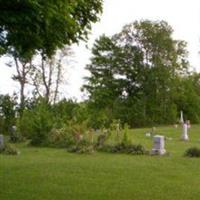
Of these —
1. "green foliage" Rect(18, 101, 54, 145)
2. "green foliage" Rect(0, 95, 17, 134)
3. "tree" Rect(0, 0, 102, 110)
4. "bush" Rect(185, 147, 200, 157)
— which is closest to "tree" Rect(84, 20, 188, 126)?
"green foliage" Rect(0, 95, 17, 134)

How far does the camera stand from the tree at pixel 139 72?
5700 cm

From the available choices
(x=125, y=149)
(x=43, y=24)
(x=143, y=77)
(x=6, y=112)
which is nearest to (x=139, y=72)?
(x=143, y=77)

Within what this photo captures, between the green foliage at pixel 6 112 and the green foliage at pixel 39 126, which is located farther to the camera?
the green foliage at pixel 6 112

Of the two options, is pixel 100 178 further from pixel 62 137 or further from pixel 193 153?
pixel 62 137

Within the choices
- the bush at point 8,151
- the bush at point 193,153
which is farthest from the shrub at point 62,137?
the bush at point 193,153

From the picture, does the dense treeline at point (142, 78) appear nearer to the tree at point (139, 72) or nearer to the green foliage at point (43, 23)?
the tree at point (139, 72)

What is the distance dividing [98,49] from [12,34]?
51.7m

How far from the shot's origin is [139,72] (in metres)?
59.2

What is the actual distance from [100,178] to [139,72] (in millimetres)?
45408

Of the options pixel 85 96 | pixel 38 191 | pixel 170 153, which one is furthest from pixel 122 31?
pixel 38 191

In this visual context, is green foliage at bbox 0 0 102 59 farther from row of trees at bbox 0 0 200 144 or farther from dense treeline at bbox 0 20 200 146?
dense treeline at bbox 0 20 200 146

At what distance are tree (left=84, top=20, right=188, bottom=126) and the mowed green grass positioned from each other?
3718 centimetres

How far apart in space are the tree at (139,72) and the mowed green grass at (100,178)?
37.2m

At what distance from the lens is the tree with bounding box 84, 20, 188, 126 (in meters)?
57.0
